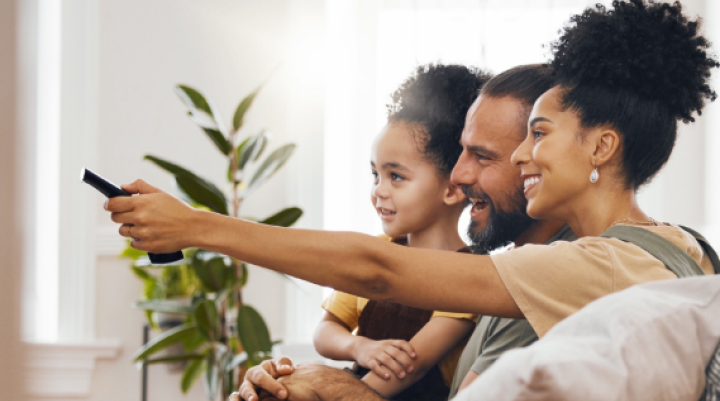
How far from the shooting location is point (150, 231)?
916mm

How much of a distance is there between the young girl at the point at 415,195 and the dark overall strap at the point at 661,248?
503mm

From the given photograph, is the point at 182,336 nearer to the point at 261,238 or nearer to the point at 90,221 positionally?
the point at 90,221

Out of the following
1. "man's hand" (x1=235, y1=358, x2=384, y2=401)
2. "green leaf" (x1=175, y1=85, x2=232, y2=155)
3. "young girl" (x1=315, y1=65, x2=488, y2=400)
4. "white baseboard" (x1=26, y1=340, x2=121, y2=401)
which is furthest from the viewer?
"white baseboard" (x1=26, y1=340, x2=121, y2=401)

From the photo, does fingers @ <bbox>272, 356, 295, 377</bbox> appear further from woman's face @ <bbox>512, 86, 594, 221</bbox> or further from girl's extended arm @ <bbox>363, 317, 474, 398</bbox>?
woman's face @ <bbox>512, 86, 594, 221</bbox>

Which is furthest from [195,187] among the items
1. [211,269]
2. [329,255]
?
[329,255]

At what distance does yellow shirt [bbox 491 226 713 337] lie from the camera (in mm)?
895

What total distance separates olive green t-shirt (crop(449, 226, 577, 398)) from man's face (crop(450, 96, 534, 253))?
92 millimetres

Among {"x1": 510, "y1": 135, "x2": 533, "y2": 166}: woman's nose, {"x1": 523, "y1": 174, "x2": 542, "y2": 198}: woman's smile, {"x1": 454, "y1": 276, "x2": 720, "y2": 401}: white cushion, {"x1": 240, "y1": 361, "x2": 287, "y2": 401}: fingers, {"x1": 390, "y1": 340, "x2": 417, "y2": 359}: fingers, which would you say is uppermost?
{"x1": 510, "y1": 135, "x2": 533, "y2": 166}: woman's nose

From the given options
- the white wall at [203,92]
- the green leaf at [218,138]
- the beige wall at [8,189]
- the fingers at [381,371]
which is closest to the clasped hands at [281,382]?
the fingers at [381,371]

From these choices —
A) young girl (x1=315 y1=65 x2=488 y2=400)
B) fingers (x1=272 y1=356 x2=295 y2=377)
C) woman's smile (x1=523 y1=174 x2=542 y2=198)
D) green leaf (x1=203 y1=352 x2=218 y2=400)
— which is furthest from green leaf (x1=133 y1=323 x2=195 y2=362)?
woman's smile (x1=523 y1=174 x2=542 y2=198)

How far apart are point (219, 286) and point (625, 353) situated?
2.02m

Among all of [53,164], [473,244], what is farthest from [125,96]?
[473,244]

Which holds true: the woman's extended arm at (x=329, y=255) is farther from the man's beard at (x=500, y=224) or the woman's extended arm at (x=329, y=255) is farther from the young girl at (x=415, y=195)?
the young girl at (x=415, y=195)

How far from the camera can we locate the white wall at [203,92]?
9.75 ft
